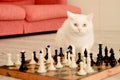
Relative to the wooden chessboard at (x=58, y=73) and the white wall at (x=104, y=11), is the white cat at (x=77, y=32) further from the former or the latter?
the white wall at (x=104, y=11)

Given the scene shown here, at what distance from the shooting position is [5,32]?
3.46 metres

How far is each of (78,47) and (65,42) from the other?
0.11 metres

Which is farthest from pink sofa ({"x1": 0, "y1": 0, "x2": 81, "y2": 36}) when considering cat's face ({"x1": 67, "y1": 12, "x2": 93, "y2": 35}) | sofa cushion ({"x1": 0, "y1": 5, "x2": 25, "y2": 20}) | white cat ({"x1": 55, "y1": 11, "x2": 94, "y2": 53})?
cat's face ({"x1": 67, "y1": 12, "x2": 93, "y2": 35})

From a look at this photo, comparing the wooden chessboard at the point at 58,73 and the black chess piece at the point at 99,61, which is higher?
the black chess piece at the point at 99,61

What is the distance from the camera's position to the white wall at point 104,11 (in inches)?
173

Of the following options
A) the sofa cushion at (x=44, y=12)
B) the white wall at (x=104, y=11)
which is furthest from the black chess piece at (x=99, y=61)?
the white wall at (x=104, y=11)

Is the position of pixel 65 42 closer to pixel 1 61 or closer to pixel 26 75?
pixel 1 61

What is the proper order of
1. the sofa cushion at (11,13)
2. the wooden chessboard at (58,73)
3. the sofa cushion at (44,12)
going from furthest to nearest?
the sofa cushion at (44,12) → the sofa cushion at (11,13) → the wooden chessboard at (58,73)

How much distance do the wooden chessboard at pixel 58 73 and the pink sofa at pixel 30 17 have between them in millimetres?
1855

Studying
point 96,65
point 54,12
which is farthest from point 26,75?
point 54,12

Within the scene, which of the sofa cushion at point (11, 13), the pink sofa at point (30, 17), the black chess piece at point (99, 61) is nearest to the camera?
the black chess piece at point (99, 61)

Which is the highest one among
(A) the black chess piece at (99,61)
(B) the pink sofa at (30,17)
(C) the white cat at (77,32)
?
(B) the pink sofa at (30,17)

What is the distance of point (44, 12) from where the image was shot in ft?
12.5

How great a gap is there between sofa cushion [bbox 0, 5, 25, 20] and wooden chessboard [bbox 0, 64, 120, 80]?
181 cm
